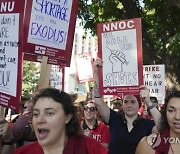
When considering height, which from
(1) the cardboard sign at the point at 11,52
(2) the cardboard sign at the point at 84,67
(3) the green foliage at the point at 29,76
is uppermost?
(3) the green foliage at the point at 29,76

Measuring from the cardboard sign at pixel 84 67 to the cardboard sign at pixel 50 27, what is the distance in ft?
16.2

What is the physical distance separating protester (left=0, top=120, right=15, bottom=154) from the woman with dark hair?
25cm

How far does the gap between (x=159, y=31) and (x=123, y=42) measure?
688 centimetres

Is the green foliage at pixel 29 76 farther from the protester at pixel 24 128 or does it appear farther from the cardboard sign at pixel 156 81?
the protester at pixel 24 128

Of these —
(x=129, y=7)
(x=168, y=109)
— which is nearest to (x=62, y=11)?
(x=168, y=109)

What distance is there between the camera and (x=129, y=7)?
1078 cm

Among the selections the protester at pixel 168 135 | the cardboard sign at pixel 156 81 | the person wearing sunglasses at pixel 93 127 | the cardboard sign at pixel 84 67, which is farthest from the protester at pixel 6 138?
the cardboard sign at pixel 84 67

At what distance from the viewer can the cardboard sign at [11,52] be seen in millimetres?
3141

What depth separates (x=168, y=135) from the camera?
3072 millimetres

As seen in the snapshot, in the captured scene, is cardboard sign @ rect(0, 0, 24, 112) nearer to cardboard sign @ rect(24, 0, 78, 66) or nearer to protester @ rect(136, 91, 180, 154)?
cardboard sign @ rect(24, 0, 78, 66)

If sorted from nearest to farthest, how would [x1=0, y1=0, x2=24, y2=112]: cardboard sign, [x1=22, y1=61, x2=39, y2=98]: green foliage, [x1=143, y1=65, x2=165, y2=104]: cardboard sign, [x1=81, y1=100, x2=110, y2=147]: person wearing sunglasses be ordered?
[x1=0, y1=0, x2=24, y2=112]: cardboard sign < [x1=81, y1=100, x2=110, y2=147]: person wearing sunglasses < [x1=143, y1=65, x2=165, y2=104]: cardboard sign < [x1=22, y1=61, x2=39, y2=98]: green foliage

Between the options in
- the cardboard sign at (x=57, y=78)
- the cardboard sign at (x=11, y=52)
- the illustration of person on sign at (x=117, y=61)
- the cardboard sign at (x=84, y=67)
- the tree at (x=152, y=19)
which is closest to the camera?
the cardboard sign at (x=11, y=52)

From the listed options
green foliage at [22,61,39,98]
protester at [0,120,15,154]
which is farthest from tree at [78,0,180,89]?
green foliage at [22,61,39,98]

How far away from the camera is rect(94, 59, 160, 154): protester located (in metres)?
4.21
